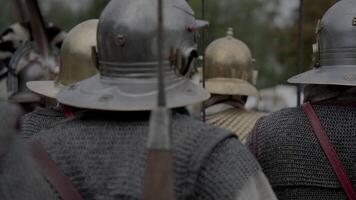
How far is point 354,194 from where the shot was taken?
11.7 feet

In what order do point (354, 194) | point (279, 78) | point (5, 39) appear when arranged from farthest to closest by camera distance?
point (279, 78) < point (5, 39) < point (354, 194)

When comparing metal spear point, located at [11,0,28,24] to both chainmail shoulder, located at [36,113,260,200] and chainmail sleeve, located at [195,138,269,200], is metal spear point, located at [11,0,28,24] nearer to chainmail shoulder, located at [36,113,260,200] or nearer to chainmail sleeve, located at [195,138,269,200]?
chainmail shoulder, located at [36,113,260,200]

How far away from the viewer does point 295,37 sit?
67.1 ft

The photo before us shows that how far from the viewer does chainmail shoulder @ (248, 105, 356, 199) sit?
3.61 meters

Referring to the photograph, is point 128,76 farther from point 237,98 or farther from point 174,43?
point 237,98

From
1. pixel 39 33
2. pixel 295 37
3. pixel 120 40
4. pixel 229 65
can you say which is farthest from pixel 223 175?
pixel 295 37

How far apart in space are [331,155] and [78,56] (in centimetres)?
163

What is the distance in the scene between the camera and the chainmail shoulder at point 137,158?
9.34ft

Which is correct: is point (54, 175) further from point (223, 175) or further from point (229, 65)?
point (229, 65)

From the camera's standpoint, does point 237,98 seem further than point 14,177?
Yes

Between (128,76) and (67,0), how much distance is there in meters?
26.5

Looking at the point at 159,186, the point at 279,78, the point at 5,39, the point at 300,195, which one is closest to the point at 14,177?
the point at 159,186

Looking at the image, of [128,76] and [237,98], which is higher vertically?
[128,76]

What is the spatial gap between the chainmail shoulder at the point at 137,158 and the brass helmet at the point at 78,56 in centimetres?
145
